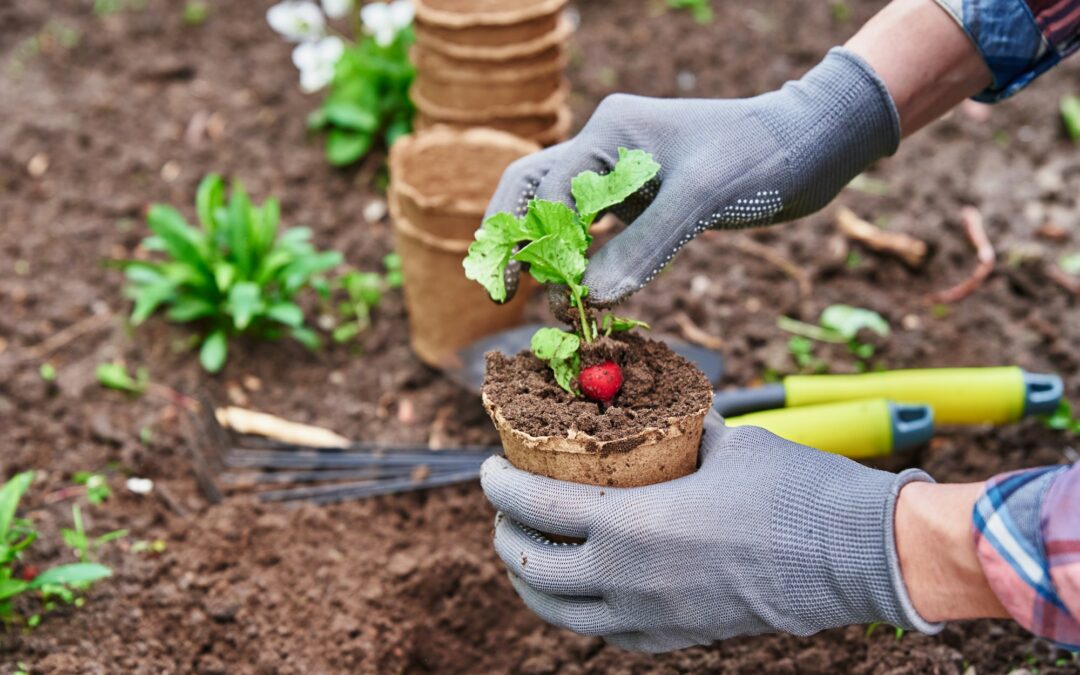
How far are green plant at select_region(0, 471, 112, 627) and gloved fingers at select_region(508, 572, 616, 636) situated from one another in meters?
0.96

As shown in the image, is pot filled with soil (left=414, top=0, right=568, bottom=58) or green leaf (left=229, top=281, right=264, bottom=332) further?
pot filled with soil (left=414, top=0, right=568, bottom=58)

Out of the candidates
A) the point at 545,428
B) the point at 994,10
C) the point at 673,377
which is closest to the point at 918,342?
the point at 994,10

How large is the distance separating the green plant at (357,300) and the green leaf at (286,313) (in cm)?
20

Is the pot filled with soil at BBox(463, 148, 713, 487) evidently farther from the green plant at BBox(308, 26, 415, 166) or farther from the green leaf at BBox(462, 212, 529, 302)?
the green plant at BBox(308, 26, 415, 166)

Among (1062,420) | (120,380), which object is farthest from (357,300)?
(1062,420)

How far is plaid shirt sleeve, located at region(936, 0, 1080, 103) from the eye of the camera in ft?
6.61

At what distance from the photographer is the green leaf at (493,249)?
1.72 m

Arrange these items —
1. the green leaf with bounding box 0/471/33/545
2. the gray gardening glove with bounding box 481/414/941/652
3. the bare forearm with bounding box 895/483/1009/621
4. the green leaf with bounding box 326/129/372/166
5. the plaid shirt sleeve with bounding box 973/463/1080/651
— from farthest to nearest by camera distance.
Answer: the green leaf with bounding box 326/129/372/166 < the green leaf with bounding box 0/471/33/545 < the gray gardening glove with bounding box 481/414/941/652 < the bare forearm with bounding box 895/483/1009/621 < the plaid shirt sleeve with bounding box 973/463/1080/651

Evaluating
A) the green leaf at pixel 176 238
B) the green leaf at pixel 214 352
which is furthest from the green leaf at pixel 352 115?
the green leaf at pixel 214 352

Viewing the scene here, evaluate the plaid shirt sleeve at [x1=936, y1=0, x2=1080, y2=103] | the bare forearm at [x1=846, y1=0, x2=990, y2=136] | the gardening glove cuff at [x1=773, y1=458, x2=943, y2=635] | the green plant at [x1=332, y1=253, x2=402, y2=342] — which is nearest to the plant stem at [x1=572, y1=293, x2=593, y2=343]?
the gardening glove cuff at [x1=773, y1=458, x2=943, y2=635]

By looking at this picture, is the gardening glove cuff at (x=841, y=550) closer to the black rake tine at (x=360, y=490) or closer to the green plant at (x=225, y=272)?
the black rake tine at (x=360, y=490)

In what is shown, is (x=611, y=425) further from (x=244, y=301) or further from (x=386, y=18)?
(x=386, y=18)

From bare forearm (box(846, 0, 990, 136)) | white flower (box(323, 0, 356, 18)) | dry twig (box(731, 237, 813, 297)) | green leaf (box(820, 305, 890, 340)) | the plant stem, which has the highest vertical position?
bare forearm (box(846, 0, 990, 136))

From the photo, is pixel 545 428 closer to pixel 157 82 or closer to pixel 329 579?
pixel 329 579
